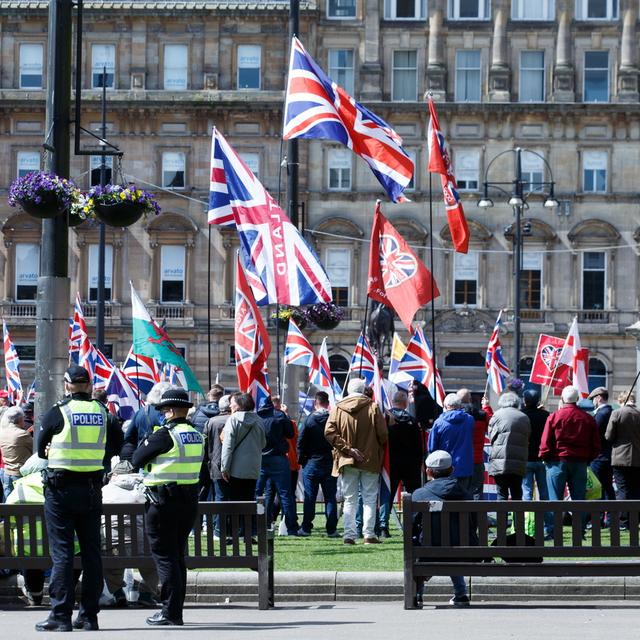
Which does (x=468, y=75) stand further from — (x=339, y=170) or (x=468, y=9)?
(x=339, y=170)

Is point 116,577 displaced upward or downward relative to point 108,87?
downward

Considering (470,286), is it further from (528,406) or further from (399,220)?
(528,406)

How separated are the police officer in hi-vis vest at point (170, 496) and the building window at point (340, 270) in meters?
43.4

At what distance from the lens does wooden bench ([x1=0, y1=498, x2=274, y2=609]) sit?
12453mm

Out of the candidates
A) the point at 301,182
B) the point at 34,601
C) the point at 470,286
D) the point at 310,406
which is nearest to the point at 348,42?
the point at 301,182

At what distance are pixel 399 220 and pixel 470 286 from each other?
3481 mm

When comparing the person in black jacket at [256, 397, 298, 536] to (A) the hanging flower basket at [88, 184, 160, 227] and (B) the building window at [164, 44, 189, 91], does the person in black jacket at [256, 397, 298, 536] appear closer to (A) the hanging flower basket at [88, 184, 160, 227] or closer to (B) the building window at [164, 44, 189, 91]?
(A) the hanging flower basket at [88, 184, 160, 227]

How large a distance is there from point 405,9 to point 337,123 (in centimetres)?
3823

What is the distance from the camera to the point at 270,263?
18656 millimetres

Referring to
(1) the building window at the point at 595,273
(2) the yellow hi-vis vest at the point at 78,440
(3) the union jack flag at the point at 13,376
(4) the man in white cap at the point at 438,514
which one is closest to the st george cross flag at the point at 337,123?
(4) the man in white cap at the point at 438,514

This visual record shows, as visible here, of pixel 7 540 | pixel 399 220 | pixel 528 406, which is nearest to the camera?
pixel 7 540

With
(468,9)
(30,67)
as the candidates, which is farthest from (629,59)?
(30,67)

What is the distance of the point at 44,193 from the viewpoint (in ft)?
45.5

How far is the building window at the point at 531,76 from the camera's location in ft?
181
